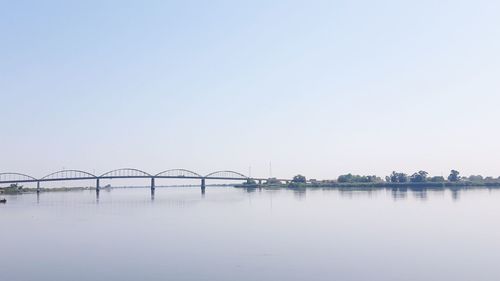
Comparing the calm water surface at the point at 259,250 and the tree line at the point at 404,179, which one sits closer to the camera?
the calm water surface at the point at 259,250

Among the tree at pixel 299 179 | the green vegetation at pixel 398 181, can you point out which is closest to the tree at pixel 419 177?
the green vegetation at pixel 398 181

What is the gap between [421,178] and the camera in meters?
143

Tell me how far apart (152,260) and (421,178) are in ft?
434

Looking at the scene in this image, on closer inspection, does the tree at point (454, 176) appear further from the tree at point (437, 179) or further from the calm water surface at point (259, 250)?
the calm water surface at point (259, 250)

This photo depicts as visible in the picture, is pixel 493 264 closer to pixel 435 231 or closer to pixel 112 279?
pixel 435 231

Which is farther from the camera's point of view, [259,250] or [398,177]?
[398,177]

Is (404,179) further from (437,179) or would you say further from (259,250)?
(259,250)

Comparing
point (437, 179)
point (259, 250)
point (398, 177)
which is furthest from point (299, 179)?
point (259, 250)

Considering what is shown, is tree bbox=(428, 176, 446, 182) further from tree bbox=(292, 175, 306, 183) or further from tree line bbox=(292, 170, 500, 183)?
tree bbox=(292, 175, 306, 183)

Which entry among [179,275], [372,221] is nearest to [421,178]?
[372,221]

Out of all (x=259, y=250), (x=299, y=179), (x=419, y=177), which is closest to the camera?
(x=259, y=250)

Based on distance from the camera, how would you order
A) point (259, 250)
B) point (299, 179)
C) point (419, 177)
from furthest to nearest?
point (299, 179), point (419, 177), point (259, 250)

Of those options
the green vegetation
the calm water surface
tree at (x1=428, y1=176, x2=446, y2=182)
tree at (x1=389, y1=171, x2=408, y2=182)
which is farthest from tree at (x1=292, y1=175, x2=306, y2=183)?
the calm water surface

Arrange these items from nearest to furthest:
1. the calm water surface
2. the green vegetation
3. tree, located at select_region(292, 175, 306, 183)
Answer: the calm water surface
the green vegetation
tree, located at select_region(292, 175, 306, 183)
